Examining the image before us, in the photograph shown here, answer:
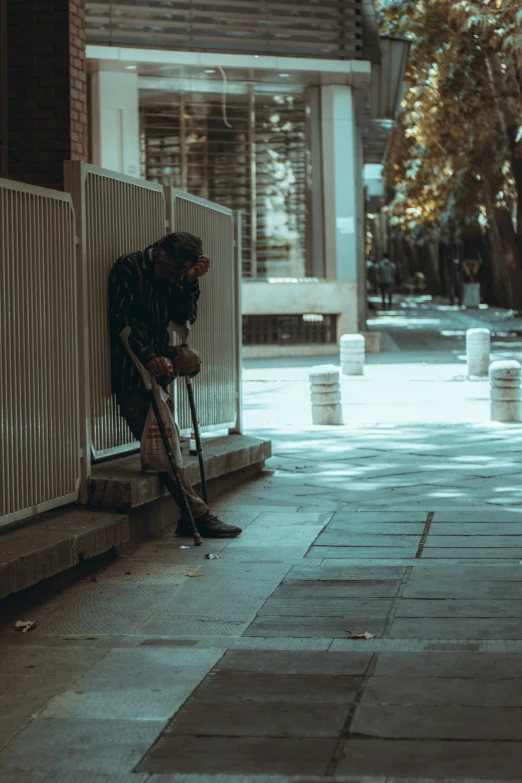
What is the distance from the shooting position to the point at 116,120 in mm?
22938

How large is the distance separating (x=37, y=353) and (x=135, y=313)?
1.15 m

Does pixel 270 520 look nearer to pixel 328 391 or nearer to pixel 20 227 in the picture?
pixel 20 227

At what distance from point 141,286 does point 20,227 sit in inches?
53.3

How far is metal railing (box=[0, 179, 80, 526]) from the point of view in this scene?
20.4 ft

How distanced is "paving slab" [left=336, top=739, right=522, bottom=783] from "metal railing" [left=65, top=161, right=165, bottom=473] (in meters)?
3.55

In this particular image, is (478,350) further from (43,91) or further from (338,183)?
A: (43,91)

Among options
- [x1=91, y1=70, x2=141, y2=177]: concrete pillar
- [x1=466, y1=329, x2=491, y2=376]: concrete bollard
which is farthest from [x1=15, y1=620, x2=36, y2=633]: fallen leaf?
[x1=91, y1=70, x2=141, y2=177]: concrete pillar

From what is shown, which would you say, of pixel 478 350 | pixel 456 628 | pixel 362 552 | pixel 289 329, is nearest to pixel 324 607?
pixel 456 628

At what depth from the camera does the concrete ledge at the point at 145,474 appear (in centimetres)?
716

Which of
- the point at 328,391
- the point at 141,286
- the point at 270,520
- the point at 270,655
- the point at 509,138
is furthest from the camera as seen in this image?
the point at 509,138

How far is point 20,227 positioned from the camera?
6.39 m

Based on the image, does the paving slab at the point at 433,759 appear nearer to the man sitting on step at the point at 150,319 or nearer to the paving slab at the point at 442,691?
the paving slab at the point at 442,691

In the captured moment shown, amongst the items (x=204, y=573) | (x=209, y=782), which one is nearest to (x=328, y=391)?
(x=204, y=573)

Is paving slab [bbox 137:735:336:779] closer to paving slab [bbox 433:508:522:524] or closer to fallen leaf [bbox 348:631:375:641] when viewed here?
fallen leaf [bbox 348:631:375:641]
